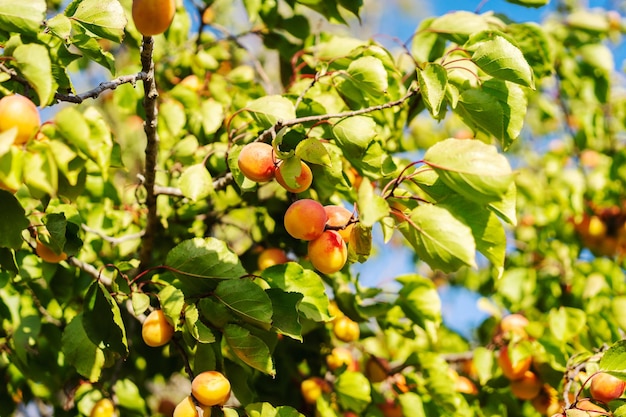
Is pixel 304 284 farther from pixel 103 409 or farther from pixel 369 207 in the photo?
pixel 103 409

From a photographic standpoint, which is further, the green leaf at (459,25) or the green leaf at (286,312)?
the green leaf at (459,25)

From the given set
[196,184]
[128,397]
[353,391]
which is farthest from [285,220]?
[128,397]

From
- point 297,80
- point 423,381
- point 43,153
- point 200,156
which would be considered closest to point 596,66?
point 297,80

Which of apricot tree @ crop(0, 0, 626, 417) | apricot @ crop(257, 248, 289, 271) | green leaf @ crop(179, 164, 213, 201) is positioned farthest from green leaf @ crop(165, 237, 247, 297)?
apricot @ crop(257, 248, 289, 271)

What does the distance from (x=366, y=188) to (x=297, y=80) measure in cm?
78

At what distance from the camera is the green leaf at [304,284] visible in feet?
3.22

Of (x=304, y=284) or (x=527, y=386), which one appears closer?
(x=304, y=284)

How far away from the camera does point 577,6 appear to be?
3.35m

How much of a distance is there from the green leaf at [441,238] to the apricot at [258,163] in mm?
230

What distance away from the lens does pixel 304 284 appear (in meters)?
1.00

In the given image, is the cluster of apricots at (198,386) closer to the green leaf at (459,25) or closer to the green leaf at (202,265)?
the green leaf at (202,265)

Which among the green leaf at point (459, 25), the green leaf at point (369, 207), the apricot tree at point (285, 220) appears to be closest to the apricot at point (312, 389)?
the apricot tree at point (285, 220)

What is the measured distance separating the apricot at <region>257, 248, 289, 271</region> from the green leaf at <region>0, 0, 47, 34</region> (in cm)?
71

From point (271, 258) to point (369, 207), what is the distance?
0.64 metres
